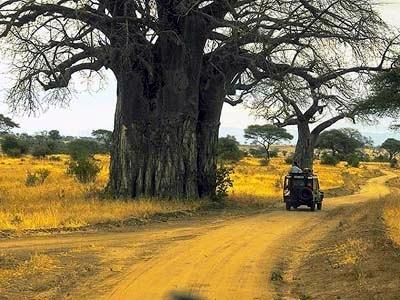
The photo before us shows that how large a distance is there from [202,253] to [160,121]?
386 inches

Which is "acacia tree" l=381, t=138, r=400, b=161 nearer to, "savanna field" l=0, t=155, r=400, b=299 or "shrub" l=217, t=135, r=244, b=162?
"shrub" l=217, t=135, r=244, b=162

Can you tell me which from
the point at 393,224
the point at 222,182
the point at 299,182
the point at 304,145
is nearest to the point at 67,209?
the point at 222,182

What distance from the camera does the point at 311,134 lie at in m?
34.9

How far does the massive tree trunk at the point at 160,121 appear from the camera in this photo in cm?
2062

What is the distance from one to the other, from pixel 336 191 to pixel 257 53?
741 inches

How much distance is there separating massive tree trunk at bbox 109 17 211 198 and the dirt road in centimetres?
347

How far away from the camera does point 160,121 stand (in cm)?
2078

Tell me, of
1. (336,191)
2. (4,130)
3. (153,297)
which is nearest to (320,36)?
(153,297)

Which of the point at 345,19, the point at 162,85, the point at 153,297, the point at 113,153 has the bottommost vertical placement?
the point at 153,297

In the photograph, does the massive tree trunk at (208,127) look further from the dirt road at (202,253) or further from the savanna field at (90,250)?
the dirt road at (202,253)

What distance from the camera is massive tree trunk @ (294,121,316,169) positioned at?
34312 mm

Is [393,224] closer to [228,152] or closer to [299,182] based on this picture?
[299,182]

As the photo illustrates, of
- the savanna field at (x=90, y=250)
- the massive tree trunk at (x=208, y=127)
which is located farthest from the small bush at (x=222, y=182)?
the savanna field at (x=90, y=250)

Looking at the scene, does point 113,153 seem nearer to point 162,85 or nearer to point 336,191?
point 162,85
